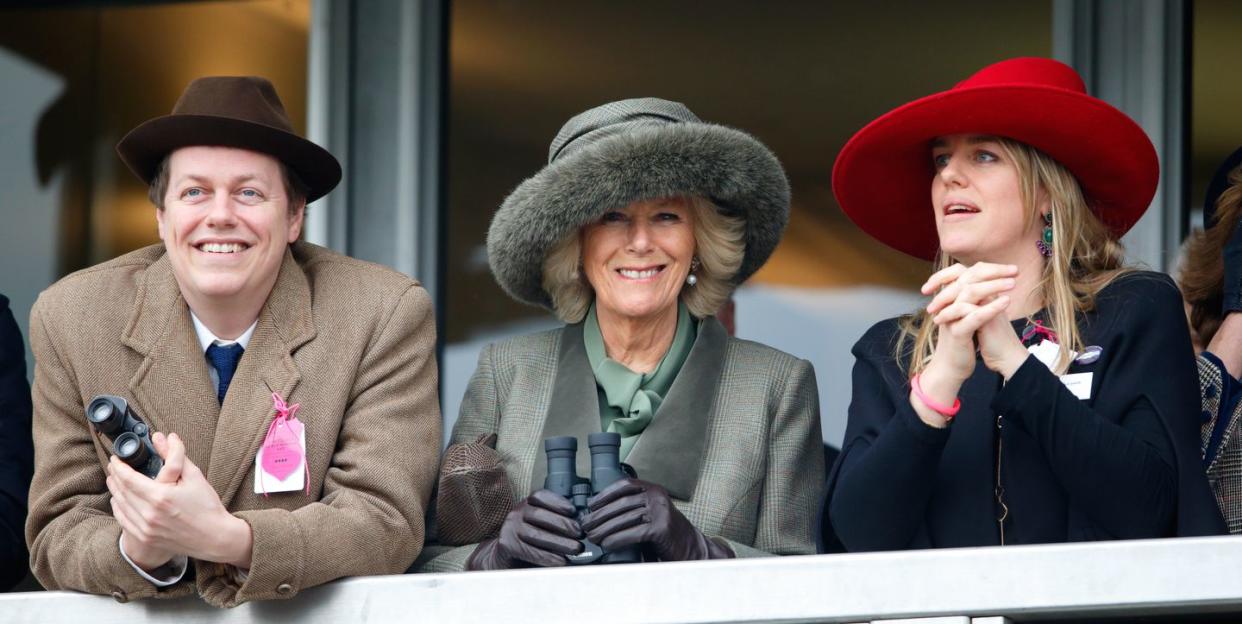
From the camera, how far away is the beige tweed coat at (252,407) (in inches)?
122

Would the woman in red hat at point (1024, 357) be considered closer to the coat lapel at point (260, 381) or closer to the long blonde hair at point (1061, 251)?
the long blonde hair at point (1061, 251)

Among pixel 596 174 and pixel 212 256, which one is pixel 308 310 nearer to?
pixel 212 256

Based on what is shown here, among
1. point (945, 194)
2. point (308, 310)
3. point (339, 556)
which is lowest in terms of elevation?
point (339, 556)

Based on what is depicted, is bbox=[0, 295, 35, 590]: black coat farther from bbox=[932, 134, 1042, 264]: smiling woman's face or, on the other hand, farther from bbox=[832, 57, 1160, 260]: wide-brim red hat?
bbox=[932, 134, 1042, 264]: smiling woman's face

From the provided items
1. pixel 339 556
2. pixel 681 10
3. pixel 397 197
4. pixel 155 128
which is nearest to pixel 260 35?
pixel 397 197

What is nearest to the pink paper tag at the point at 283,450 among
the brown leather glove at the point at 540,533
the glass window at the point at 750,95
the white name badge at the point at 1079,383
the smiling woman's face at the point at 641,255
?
the brown leather glove at the point at 540,533

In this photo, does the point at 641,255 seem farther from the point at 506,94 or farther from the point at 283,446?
the point at 506,94

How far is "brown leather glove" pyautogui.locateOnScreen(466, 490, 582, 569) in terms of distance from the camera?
10.0 feet

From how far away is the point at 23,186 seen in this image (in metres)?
5.61

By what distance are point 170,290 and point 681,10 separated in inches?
91.8

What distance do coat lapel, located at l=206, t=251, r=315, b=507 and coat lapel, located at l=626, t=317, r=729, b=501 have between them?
0.66 m

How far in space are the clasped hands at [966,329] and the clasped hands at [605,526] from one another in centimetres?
47

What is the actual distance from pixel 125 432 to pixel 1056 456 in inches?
60.6

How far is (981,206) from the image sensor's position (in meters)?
3.25
